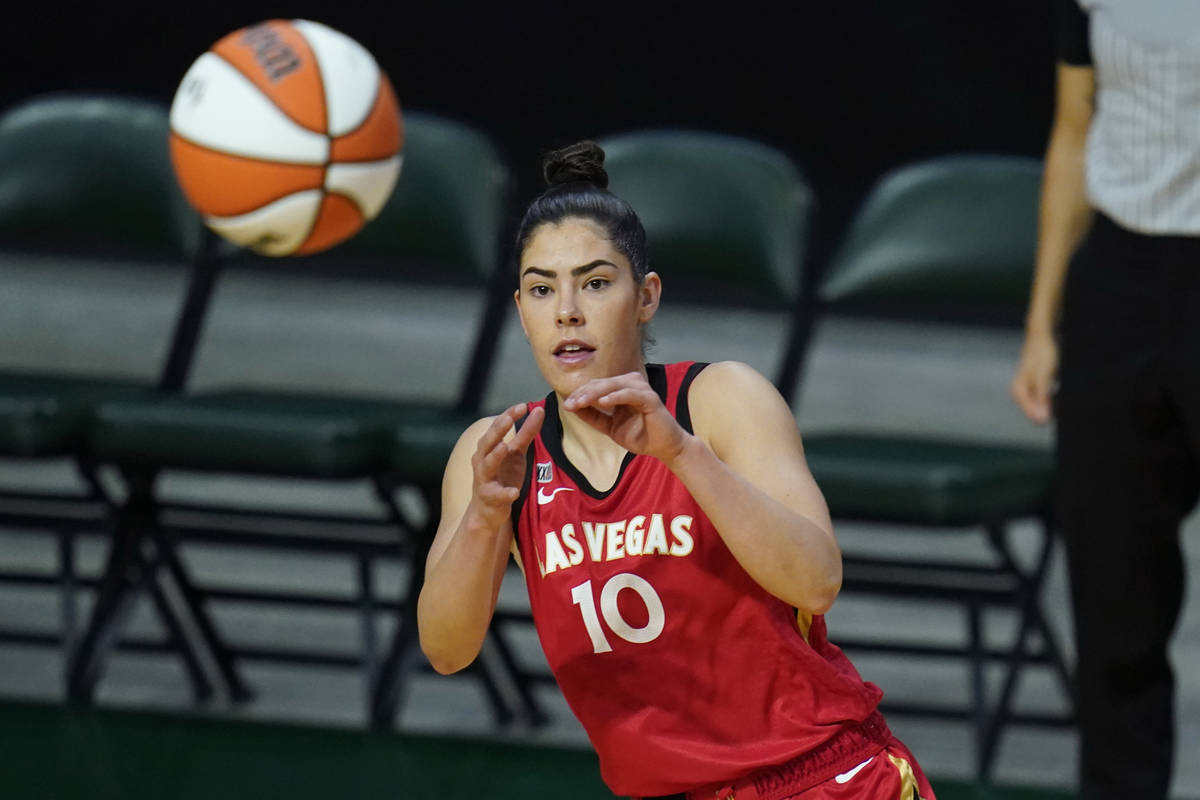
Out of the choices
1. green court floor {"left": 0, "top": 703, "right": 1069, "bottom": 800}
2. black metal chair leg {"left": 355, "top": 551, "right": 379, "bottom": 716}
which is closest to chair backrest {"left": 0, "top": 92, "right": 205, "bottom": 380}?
black metal chair leg {"left": 355, "top": 551, "right": 379, "bottom": 716}

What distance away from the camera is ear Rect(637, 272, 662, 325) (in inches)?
81.2

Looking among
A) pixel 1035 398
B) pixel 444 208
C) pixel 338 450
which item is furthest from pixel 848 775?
pixel 444 208

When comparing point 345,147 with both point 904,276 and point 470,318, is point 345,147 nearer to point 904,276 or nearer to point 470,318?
point 904,276

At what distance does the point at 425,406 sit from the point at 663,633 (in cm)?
224

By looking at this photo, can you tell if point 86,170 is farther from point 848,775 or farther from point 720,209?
point 848,775

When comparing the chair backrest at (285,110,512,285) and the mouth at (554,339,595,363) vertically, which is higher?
the mouth at (554,339,595,363)

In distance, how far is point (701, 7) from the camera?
7.36m

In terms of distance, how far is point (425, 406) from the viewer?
4273 millimetres

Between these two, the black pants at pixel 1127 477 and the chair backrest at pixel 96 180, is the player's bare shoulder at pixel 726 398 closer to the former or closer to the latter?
the black pants at pixel 1127 477

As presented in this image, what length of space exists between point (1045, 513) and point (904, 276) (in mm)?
759

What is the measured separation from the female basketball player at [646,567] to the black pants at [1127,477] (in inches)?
38.0

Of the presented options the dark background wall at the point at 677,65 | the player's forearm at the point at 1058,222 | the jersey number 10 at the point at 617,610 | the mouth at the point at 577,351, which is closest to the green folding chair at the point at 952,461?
the player's forearm at the point at 1058,222

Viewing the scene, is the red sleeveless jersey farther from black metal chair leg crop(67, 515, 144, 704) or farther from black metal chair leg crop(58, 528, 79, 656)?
black metal chair leg crop(58, 528, 79, 656)

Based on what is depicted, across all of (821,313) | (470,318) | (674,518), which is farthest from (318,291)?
(674,518)
